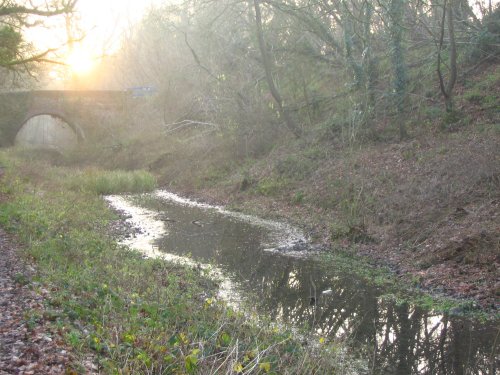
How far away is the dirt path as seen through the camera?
6.13 m

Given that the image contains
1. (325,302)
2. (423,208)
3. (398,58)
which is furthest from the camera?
(398,58)

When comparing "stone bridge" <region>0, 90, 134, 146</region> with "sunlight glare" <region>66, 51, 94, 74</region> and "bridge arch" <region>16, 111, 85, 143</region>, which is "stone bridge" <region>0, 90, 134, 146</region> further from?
"sunlight glare" <region>66, 51, 94, 74</region>

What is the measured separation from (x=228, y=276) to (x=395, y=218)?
5808 mm

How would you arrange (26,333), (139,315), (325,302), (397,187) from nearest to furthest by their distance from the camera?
(26,333), (139,315), (325,302), (397,187)

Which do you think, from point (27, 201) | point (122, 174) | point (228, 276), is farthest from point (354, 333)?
point (122, 174)

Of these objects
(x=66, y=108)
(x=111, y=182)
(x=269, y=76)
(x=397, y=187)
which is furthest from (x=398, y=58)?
(x=66, y=108)

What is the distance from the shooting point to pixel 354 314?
10570mm

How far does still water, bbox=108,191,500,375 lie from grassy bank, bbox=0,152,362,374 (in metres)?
0.98

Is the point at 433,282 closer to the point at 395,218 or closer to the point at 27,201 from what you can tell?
the point at 395,218

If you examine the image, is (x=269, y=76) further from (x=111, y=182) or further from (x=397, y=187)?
(x=397, y=187)

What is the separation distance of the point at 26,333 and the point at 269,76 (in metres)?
21.4

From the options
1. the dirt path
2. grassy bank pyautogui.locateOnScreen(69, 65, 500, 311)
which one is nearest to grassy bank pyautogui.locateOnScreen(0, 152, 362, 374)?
the dirt path

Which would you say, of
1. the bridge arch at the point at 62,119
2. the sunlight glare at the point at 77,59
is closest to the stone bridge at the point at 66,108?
the bridge arch at the point at 62,119

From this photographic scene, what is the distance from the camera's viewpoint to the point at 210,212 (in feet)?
78.0
